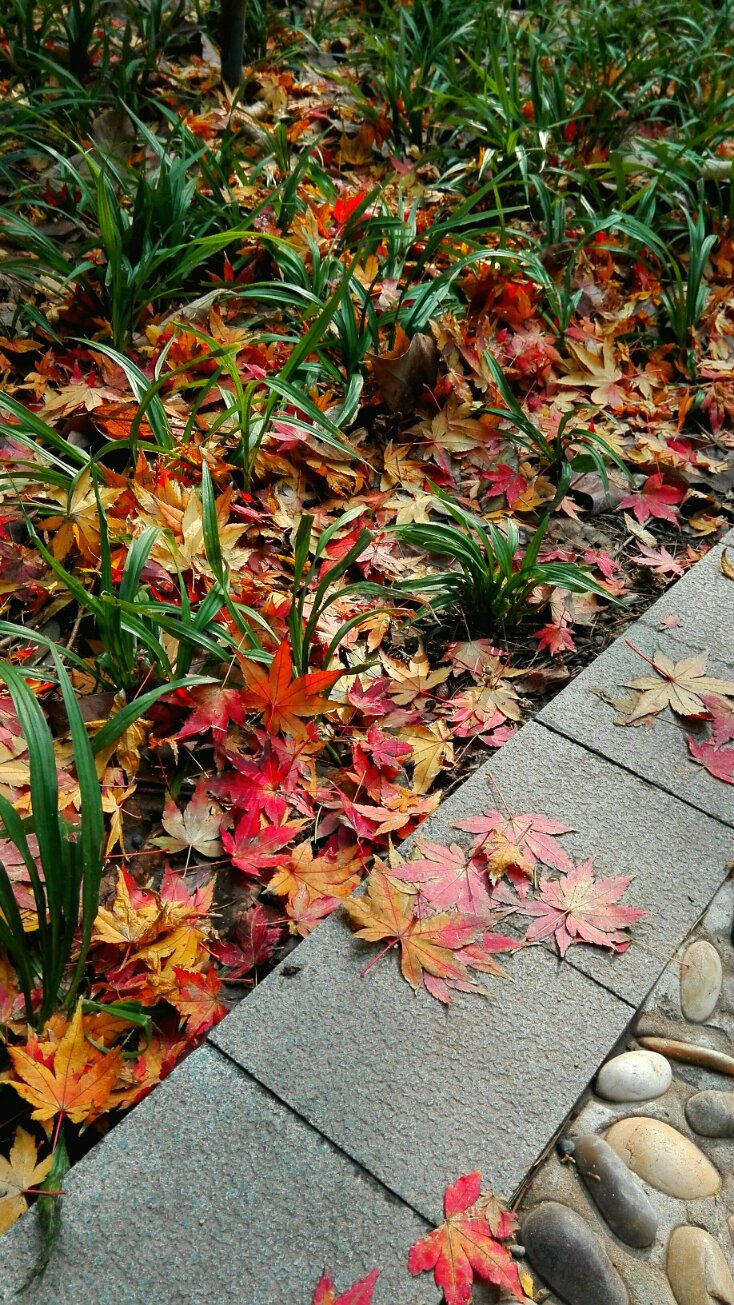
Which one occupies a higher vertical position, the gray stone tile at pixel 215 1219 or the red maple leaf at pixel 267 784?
the red maple leaf at pixel 267 784

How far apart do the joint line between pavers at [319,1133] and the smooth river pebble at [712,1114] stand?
16.5 inches

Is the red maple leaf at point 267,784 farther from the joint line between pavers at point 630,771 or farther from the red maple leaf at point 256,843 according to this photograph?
the joint line between pavers at point 630,771

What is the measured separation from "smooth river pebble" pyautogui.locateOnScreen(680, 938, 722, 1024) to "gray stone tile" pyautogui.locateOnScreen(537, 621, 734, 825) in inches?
10.2

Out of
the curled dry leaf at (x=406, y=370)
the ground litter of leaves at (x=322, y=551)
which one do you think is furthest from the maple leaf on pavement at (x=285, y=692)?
the curled dry leaf at (x=406, y=370)

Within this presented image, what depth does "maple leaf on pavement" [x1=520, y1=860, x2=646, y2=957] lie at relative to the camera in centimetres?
147

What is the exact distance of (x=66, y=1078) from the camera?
1.24 meters

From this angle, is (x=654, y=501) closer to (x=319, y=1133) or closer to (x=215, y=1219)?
(x=319, y=1133)

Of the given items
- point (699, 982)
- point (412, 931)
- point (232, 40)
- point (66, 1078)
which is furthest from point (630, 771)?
point (232, 40)

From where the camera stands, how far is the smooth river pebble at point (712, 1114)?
4.38 ft

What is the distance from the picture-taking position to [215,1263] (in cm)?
111

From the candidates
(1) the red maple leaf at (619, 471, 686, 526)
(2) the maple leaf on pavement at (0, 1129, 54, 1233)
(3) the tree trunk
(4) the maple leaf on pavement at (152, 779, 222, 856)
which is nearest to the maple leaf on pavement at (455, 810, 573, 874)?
(4) the maple leaf on pavement at (152, 779, 222, 856)

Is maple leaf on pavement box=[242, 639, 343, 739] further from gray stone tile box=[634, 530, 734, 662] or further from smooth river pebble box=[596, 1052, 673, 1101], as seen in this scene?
gray stone tile box=[634, 530, 734, 662]

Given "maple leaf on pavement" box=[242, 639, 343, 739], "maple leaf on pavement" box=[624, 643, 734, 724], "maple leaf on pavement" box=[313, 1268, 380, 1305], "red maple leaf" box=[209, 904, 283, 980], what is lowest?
"red maple leaf" box=[209, 904, 283, 980]

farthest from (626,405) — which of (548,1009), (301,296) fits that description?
(548,1009)
